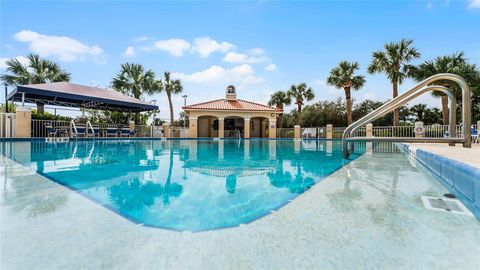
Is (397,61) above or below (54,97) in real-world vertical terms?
above

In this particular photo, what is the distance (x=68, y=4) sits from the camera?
10.3m

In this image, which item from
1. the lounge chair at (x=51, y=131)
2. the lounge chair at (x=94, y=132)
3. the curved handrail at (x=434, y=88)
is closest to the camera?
the curved handrail at (x=434, y=88)

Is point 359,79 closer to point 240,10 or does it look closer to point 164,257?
point 240,10

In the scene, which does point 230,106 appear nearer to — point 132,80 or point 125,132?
point 125,132

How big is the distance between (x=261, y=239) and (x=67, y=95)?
57.9 ft

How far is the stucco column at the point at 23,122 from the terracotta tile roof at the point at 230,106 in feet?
38.5

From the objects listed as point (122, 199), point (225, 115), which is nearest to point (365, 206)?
point (122, 199)

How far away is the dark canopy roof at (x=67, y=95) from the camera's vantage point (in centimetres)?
1407

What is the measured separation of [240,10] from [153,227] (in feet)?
39.6

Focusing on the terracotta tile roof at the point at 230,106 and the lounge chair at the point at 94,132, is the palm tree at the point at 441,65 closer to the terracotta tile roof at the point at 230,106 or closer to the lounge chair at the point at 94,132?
the terracotta tile roof at the point at 230,106

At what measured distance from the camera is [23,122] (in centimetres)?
1424

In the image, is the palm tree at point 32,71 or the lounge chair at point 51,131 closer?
the lounge chair at point 51,131

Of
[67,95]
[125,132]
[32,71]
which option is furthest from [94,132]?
[32,71]

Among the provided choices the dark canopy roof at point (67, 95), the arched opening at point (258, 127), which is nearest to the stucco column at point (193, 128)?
the dark canopy roof at point (67, 95)
